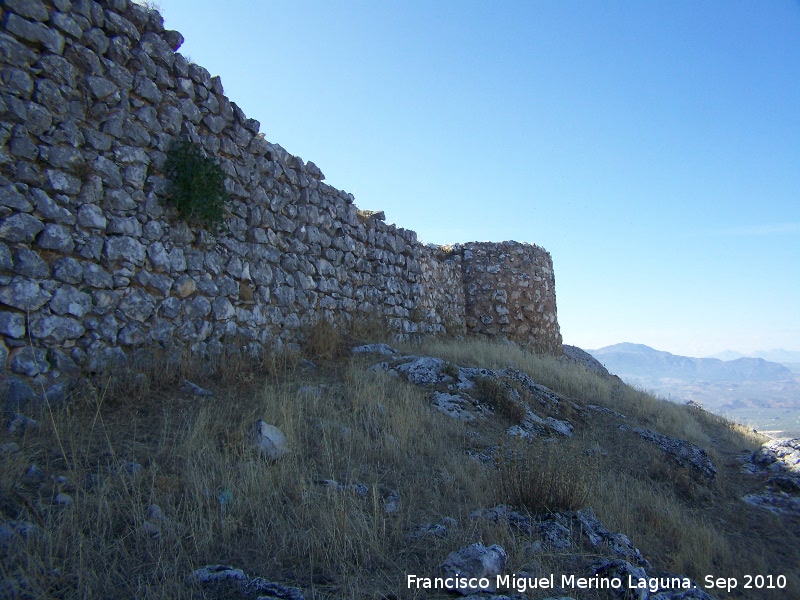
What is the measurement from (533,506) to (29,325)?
454cm

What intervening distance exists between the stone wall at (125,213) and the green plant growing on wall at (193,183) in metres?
0.14

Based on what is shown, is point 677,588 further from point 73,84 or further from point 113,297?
point 73,84

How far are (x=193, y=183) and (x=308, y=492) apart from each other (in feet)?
13.9

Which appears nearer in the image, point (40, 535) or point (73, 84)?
point (40, 535)

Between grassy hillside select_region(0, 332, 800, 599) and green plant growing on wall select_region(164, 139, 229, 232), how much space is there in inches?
71.5

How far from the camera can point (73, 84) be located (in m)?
5.54

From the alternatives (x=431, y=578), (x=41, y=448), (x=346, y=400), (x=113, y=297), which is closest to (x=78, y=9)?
(x=113, y=297)

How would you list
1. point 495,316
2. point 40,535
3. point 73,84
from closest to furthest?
1. point 40,535
2. point 73,84
3. point 495,316

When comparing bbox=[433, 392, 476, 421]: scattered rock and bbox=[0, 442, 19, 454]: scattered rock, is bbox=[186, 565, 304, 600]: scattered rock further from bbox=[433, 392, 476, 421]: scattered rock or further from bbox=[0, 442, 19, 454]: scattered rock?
bbox=[433, 392, 476, 421]: scattered rock

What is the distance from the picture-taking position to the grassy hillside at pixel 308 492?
3176 millimetres

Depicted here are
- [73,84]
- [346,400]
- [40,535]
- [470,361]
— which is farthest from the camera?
[470,361]

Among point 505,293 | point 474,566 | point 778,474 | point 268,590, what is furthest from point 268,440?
point 505,293

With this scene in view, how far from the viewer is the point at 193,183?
6.65 meters

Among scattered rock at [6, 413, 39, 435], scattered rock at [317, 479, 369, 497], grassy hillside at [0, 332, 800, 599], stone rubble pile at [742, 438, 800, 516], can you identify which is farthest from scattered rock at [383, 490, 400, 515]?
stone rubble pile at [742, 438, 800, 516]
